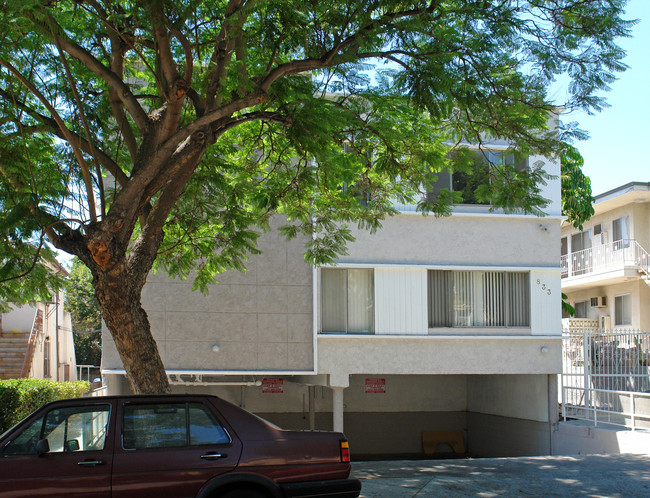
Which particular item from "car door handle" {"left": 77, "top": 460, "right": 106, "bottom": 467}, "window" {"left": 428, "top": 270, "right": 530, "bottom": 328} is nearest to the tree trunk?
"car door handle" {"left": 77, "top": 460, "right": 106, "bottom": 467}

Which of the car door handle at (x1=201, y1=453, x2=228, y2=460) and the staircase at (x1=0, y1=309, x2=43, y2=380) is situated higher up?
the staircase at (x1=0, y1=309, x2=43, y2=380)

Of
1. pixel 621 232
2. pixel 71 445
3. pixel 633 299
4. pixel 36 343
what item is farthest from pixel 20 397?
pixel 621 232

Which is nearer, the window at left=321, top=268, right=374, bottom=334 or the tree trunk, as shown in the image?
the tree trunk

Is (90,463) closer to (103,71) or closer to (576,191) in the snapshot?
(103,71)

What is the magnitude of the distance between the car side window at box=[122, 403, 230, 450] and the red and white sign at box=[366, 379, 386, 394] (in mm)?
16138

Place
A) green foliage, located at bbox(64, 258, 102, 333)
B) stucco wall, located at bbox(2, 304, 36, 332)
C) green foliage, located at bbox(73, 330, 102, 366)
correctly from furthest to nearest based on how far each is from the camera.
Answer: green foliage, located at bbox(73, 330, 102, 366), green foliage, located at bbox(64, 258, 102, 333), stucco wall, located at bbox(2, 304, 36, 332)

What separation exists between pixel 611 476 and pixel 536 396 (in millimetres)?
8095

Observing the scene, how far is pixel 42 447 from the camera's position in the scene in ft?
22.1

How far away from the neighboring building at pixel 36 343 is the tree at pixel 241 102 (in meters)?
10.1

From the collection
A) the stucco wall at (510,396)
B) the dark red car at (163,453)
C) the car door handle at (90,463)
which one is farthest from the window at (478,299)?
the car door handle at (90,463)

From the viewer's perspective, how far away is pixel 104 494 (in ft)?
22.2

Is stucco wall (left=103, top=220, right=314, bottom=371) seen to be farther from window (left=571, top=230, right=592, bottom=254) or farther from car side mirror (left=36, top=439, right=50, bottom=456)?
window (left=571, top=230, right=592, bottom=254)

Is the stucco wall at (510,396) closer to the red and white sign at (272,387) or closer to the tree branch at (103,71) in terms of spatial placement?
the red and white sign at (272,387)

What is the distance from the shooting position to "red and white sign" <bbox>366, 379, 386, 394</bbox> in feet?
75.6
